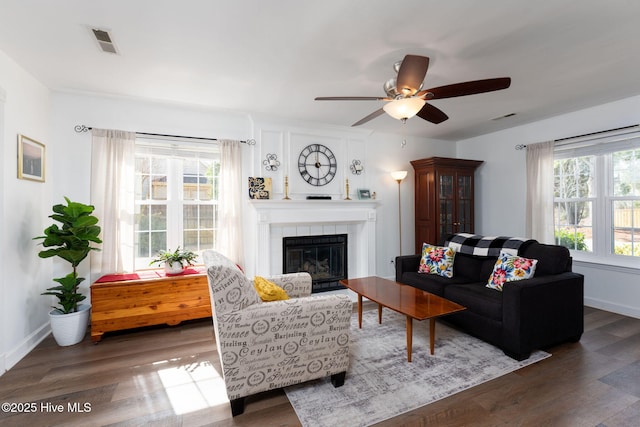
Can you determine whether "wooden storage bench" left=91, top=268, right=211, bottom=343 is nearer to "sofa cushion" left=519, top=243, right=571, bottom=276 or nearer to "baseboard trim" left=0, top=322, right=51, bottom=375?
"baseboard trim" left=0, top=322, right=51, bottom=375

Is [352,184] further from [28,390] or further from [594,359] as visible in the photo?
[28,390]

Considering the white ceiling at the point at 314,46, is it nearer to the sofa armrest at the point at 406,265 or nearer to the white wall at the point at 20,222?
the white wall at the point at 20,222

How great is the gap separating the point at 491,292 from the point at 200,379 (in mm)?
2717

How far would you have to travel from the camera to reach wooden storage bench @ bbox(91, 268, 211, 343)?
299 centimetres

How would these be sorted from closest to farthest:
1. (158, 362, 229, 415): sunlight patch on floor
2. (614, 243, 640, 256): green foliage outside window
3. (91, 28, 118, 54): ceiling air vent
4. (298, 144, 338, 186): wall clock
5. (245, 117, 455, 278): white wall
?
(158, 362, 229, 415): sunlight patch on floor → (91, 28, 118, 54): ceiling air vent → (614, 243, 640, 256): green foliage outside window → (245, 117, 455, 278): white wall → (298, 144, 338, 186): wall clock

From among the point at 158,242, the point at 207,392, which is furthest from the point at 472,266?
the point at 158,242

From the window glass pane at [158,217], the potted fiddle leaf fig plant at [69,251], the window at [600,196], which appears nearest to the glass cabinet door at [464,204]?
the window at [600,196]

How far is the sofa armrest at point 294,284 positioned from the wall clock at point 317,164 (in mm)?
1829

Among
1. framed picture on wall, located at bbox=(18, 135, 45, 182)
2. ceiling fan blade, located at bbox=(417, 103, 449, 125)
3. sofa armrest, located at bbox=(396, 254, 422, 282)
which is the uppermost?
ceiling fan blade, located at bbox=(417, 103, 449, 125)

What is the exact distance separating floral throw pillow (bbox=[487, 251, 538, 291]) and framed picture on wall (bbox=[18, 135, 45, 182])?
4550 mm

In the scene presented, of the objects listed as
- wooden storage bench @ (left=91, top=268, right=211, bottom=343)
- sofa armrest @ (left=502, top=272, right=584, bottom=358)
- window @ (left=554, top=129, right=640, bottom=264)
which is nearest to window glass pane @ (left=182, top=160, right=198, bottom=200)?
wooden storage bench @ (left=91, top=268, right=211, bottom=343)

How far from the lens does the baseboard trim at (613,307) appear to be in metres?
3.50

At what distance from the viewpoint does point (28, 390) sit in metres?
2.18

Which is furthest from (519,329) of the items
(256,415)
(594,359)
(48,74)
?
(48,74)
